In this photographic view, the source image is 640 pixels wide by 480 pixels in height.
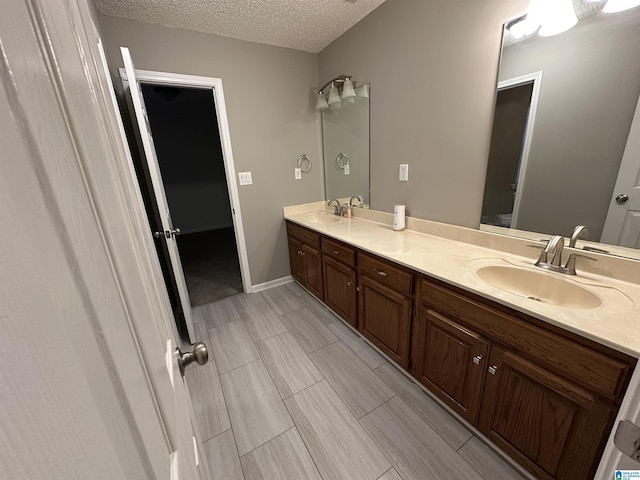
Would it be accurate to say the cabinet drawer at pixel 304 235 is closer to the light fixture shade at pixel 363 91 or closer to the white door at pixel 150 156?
the white door at pixel 150 156

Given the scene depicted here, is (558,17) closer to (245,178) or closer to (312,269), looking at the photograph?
(312,269)

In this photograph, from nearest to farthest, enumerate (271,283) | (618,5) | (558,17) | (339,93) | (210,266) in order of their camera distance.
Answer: (618,5)
(558,17)
(339,93)
(271,283)
(210,266)

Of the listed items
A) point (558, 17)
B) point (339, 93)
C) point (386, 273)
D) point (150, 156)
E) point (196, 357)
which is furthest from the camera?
point (339, 93)

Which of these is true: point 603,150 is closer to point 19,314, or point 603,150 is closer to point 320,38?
point 19,314

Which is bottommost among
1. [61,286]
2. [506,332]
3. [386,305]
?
[386,305]

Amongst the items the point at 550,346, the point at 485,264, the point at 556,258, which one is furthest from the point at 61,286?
the point at 556,258

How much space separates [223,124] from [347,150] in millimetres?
1203

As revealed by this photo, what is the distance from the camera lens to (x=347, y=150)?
259 centimetres

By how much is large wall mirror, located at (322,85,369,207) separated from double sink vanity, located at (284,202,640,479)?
2.65ft

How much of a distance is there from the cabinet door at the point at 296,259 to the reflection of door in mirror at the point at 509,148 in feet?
5.62

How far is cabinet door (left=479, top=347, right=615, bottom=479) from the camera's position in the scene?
34.4 inches

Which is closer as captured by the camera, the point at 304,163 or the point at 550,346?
the point at 550,346

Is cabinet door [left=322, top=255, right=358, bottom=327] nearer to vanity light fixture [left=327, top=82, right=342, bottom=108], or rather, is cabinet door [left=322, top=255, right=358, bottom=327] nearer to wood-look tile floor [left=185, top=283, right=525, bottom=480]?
wood-look tile floor [left=185, top=283, right=525, bottom=480]

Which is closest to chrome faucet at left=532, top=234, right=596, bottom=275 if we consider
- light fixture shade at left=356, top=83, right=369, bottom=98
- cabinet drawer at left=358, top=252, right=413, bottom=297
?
→ cabinet drawer at left=358, top=252, right=413, bottom=297
